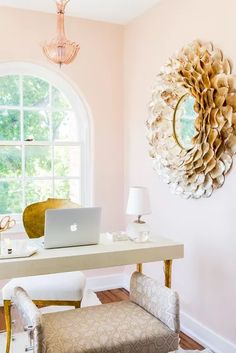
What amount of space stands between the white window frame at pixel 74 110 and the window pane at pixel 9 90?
0.15ft

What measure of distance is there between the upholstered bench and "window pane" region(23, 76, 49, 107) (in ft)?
7.00

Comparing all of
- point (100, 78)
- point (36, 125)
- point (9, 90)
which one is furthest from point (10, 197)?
point (100, 78)

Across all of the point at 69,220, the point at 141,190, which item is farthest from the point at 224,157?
the point at 69,220

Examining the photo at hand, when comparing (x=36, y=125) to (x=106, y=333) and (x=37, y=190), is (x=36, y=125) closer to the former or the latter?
(x=37, y=190)

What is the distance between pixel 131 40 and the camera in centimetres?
396

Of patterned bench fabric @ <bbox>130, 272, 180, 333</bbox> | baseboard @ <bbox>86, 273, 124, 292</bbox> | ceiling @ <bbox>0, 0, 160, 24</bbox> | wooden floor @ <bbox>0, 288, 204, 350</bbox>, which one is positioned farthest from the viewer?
baseboard @ <bbox>86, 273, 124, 292</bbox>

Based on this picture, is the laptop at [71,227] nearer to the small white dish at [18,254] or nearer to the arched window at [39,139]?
the small white dish at [18,254]

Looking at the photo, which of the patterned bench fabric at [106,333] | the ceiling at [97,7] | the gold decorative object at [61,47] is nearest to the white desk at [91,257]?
the patterned bench fabric at [106,333]

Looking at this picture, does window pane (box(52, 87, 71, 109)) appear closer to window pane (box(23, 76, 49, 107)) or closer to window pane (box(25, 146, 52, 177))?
window pane (box(23, 76, 49, 107))

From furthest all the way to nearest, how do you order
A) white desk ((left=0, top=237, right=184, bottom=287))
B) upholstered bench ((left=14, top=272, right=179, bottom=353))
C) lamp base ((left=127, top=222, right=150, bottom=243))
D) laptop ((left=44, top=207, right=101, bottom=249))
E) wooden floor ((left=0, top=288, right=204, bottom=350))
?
wooden floor ((left=0, top=288, right=204, bottom=350)) → lamp base ((left=127, top=222, right=150, bottom=243)) → laptop ((left=44, top=207, right=101, bottom=249)) → white desk ((left=0, top=237, right=184, bottom=287)) → upholstered bench ((left=14, top=272, right=179, bottom=353))

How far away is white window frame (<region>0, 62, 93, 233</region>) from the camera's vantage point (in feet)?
12.2

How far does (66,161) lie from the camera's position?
3.99 metres

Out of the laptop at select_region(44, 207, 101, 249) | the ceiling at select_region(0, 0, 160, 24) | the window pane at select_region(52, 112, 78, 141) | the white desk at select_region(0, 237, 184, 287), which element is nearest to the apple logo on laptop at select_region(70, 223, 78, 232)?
the laptop at select_region(44, 207, 101, 249)

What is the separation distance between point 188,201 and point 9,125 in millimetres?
1753
